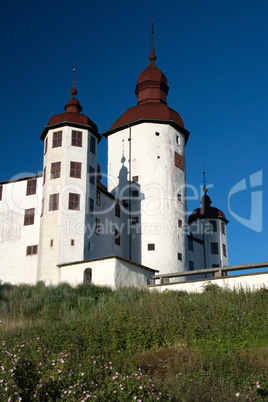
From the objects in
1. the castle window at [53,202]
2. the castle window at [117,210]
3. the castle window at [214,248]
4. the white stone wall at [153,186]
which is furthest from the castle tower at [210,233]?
the castle window at [53,202]

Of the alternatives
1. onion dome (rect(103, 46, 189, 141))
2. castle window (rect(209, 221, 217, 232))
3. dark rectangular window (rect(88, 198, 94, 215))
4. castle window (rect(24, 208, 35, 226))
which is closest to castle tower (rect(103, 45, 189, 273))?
onion dome (rect(103, 46, 189, 141))

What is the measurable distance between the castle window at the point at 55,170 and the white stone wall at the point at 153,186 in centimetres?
887

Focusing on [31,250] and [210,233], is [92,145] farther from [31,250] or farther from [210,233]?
[210,233]

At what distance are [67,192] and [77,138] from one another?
434cm

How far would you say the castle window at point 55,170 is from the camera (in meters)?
33.1

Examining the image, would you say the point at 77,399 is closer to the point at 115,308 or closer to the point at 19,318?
the point at 115,308

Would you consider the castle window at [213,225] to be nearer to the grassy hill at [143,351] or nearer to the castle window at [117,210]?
the castle window at [117,210]

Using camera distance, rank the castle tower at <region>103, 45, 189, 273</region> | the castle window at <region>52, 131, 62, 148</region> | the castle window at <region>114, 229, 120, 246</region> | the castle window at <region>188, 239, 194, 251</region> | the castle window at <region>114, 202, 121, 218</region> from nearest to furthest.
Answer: the castle window at <region>52, 131, 62, 148</region>, the castle window at <region>114, 229, 120, 246</region>, the castle window at <region>114, 202, 121, 218</region>, the castle tower at <region>103, 45, 189, 273</region>, the castle window at <region>188, 239, 194, 251</region>

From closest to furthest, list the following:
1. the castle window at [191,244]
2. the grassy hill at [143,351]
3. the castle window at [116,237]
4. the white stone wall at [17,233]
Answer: the grassy hill at [143,351]
the white stone wall at [17,233]
the castle window at [116,237]
the castle window at [191,244]

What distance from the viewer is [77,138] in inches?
1348

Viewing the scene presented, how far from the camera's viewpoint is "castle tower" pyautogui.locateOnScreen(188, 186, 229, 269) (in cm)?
4984

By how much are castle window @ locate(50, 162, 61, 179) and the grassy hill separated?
14095mm

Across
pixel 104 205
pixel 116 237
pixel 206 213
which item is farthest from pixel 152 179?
pixel 206 213

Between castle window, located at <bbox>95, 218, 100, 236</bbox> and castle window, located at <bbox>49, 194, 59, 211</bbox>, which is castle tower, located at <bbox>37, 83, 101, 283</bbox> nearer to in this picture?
castle window, located at <bbox>49, 194, 59, 211</bbox>
